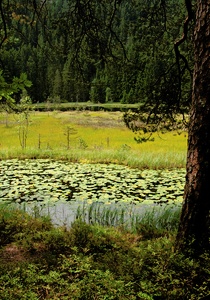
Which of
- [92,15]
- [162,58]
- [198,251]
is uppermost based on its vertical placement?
[92,15]

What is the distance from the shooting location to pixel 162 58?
5.08 meters

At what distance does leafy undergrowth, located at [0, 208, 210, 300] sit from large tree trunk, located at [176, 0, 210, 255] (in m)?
0.19

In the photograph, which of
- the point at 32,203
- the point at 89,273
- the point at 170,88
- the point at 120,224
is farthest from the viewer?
the point at 32,203

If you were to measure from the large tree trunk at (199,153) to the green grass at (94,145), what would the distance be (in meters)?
1.74

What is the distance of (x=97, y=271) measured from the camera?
8.92ft

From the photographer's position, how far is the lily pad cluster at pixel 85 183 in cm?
752

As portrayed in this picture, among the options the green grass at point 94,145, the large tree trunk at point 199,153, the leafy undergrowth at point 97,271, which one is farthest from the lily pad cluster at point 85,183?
the large tree trunk at point 199,153

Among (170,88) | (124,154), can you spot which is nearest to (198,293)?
(170,88)

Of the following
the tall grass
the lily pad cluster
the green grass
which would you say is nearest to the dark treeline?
the green grass

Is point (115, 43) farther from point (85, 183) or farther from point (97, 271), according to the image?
point (85, 183)

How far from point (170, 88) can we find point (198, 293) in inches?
103

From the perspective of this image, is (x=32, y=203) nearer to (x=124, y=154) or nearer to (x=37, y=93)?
(x=124, y=154)

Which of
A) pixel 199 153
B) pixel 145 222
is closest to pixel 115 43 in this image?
pixel 199 153

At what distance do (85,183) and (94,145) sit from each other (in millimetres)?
10038
